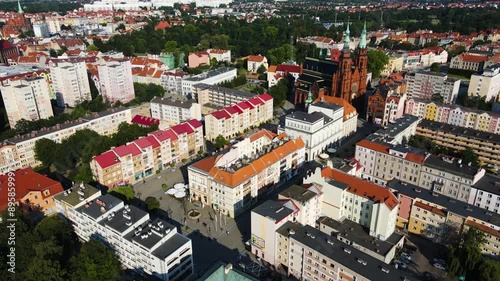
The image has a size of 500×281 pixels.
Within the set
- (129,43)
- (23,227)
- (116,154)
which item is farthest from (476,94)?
(129,43)

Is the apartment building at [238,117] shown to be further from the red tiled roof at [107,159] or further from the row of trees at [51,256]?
the row of trees at [51,256]

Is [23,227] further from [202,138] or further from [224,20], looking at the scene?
[224,20]

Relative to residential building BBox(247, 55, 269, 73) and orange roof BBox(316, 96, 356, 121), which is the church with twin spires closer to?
orange roof BBox(316, 96, 356, 121)

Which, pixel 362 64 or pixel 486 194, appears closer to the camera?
pixel 486 194

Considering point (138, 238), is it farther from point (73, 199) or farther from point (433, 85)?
point (433, 85)

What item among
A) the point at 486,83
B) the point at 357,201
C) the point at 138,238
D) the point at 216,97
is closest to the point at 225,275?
the point at 138,238

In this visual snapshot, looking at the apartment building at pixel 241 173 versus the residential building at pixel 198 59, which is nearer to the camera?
the apartment building at pixel 241 173

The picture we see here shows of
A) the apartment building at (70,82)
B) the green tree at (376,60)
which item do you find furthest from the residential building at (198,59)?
the green tree at (376,60)
